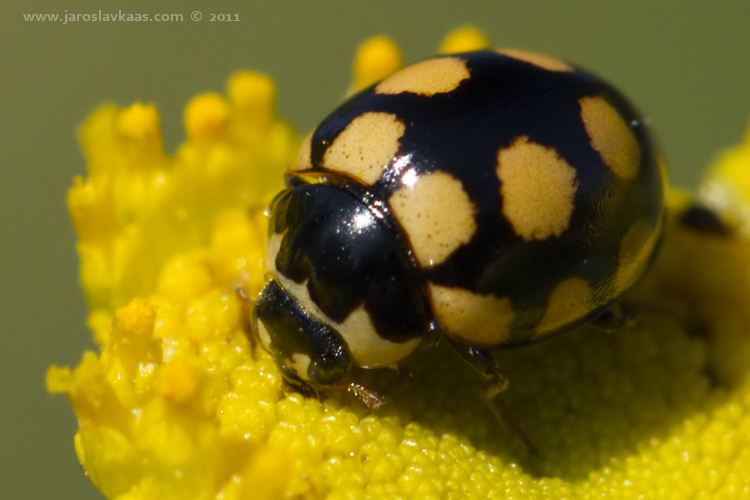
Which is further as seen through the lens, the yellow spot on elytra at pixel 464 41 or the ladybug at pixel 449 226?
the yellow spot on elytra at pixel 464 41

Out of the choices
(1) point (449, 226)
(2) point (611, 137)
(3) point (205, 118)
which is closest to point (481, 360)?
(1) point (449, 226)

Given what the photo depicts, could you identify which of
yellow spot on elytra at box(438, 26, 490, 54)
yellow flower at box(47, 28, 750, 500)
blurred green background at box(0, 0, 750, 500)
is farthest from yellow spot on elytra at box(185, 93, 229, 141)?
yellow spot on elytra at box(438, 26, 490, 54)

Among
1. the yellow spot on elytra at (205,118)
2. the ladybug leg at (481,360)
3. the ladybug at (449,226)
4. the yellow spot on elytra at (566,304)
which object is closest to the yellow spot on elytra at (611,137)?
the ladybug at (449,226)

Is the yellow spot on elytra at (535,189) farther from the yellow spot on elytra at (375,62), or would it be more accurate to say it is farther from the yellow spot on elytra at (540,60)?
the yellow spot on elytra at (375,62)

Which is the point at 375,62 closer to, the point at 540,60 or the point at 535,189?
the point at 540,60

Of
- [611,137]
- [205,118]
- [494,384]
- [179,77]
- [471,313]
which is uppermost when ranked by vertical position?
[179,77]

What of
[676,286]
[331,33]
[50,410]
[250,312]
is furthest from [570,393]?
[331,33]

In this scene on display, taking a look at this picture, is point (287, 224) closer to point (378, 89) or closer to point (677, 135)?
point (378, 89)

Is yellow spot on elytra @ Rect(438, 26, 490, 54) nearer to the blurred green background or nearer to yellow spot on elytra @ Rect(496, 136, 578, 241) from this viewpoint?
the blurred green background
